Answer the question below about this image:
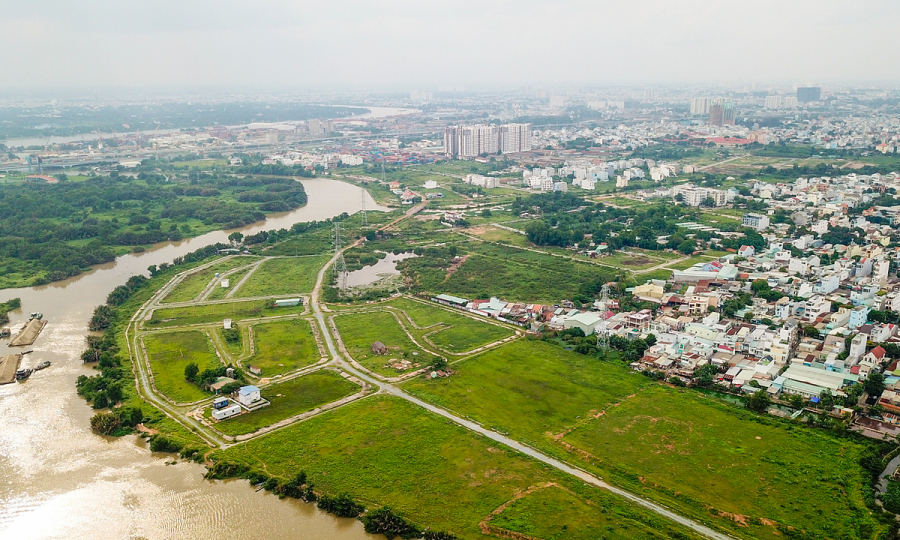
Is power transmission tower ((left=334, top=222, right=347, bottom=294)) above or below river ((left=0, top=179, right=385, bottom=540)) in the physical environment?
above

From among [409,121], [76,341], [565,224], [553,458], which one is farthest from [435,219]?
[409,121]

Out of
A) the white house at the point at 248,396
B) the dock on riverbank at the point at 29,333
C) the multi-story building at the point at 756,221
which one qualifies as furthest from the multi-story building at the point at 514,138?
the white house at the point at 248,396

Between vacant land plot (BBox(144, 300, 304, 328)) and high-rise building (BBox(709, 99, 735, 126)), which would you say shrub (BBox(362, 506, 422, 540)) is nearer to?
vacant land plot (BBox(144, 300, 304, 328))

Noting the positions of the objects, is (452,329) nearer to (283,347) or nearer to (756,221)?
(283,347)

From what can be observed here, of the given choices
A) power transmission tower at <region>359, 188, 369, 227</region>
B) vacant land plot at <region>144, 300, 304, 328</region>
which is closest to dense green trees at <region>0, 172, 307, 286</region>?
power transmission tower at <region>359, 188, 369, 227</region>

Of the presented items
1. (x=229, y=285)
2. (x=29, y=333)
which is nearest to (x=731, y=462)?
(x=229, y=285)

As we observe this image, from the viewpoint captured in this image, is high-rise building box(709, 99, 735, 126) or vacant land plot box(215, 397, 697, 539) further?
high-rise building box(709, 99, 735, 126)

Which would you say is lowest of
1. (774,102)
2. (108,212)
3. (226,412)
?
(226,412)
